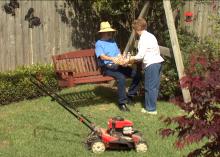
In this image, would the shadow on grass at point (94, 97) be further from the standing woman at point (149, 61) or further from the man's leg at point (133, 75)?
the standing woman at point (149, 61)

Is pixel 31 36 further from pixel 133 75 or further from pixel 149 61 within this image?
pixel 149 61

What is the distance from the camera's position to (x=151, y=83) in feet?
32.1

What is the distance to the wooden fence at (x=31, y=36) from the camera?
11797mm

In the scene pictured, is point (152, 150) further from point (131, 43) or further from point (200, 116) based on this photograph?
point (131, 43)

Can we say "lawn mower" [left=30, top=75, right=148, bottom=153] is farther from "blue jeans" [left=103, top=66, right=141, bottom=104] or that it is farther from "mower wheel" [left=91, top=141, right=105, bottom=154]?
"blue jeans" [left=103, top=66, right=141, bottom=104]

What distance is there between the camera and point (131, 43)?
36.7ft

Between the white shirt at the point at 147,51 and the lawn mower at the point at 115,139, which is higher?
the white shirt at the point at 147,51

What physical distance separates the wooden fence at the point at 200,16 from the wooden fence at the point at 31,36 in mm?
2680

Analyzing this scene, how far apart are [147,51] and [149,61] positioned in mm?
177

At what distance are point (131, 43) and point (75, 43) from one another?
2.17 metres

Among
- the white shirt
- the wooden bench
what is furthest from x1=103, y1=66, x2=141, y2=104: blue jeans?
the white shirt

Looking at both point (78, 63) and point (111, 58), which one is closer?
point (111, 58)

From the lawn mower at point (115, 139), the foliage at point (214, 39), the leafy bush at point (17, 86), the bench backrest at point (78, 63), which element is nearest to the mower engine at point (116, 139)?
the lawn mower at point (115, 139)

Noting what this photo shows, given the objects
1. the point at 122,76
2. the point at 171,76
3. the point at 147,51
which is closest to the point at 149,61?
the point at 147,51
